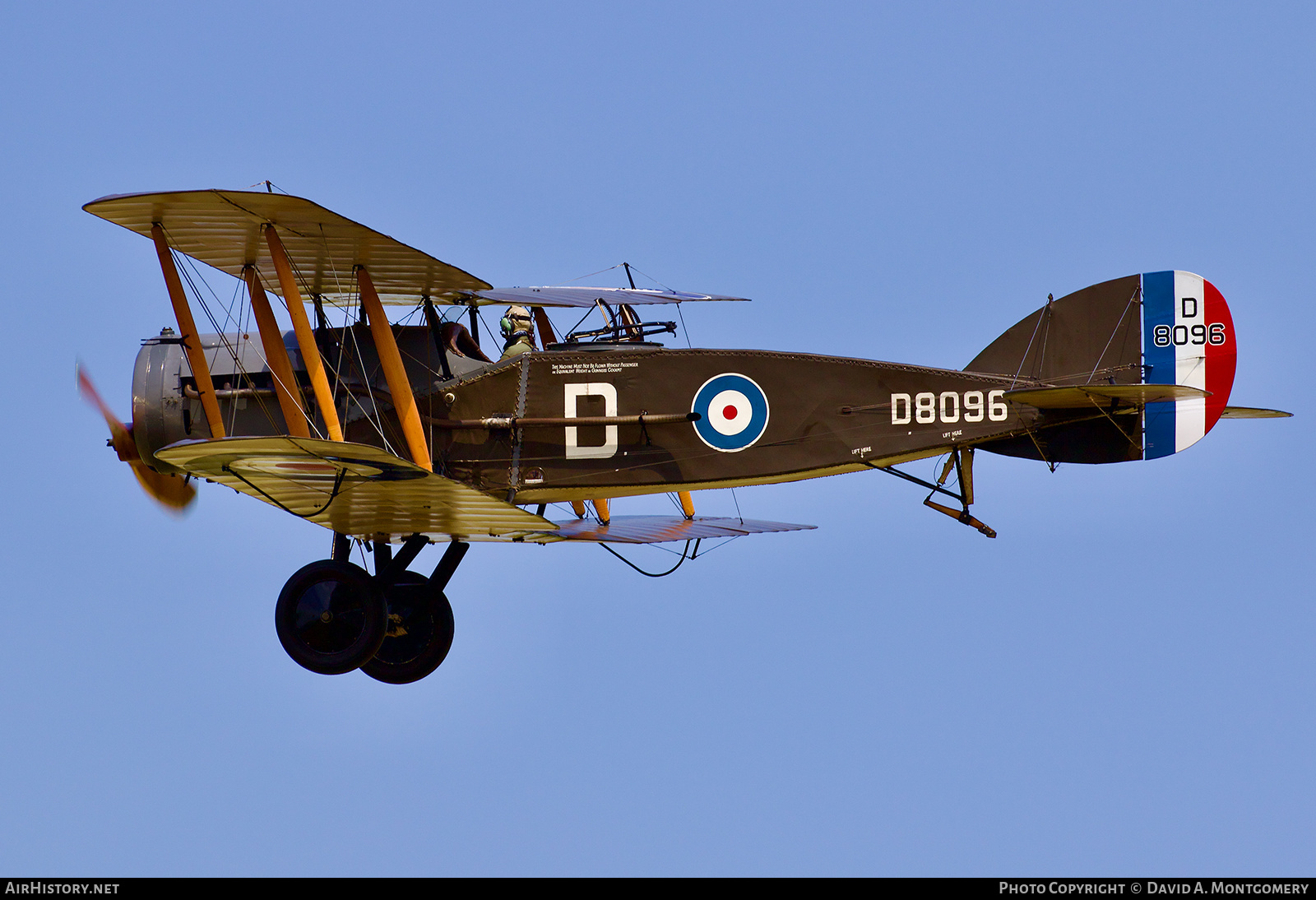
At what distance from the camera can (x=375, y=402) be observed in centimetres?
1259

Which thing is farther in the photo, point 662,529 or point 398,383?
point 662,529

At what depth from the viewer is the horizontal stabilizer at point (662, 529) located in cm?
1438

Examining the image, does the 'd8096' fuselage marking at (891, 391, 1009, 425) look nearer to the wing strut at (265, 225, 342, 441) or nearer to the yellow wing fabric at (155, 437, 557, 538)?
the yellow wing fabric at (155, 437, 557, 538)

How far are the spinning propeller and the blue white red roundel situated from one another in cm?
441

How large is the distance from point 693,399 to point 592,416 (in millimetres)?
773

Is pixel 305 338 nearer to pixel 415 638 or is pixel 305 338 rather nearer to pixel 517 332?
pixel 517 332

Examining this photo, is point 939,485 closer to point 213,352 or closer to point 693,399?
point 693,399

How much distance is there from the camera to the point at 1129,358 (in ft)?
40.0

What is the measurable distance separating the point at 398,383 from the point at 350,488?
36.8 inches

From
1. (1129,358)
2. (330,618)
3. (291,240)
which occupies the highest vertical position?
(291,240)

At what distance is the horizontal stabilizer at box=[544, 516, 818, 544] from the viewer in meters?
14.4

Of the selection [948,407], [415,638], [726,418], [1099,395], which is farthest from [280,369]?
[1099,395]

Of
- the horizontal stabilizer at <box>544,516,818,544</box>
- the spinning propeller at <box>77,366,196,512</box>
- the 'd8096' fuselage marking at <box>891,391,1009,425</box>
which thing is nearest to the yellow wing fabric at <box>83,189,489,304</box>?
the spinning propeller at <box>77,366,196,512</box>

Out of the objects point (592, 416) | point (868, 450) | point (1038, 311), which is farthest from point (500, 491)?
point (1038, 311)
